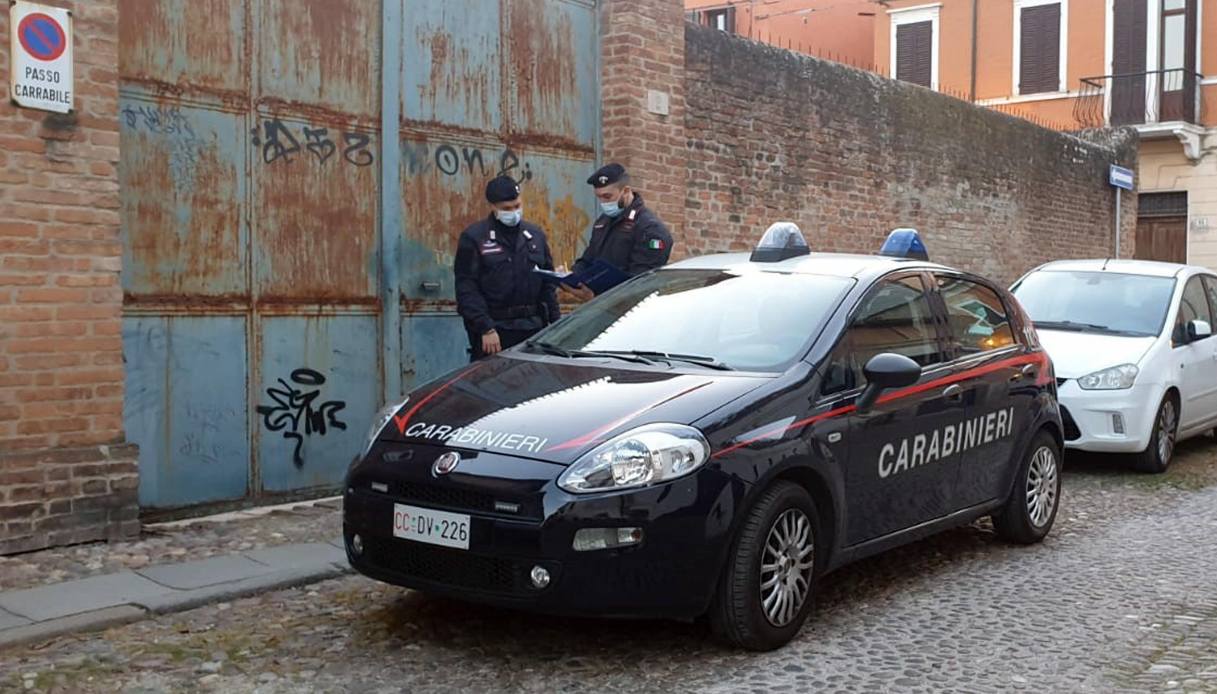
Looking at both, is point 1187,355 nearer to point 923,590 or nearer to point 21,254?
point 923,590

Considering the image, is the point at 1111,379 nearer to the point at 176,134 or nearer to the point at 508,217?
the point at 508,217

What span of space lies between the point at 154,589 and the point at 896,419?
3.33 m

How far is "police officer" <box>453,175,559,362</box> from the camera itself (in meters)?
7.54

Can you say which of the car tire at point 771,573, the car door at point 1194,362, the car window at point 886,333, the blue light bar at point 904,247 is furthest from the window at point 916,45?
the car tire at point 771,573

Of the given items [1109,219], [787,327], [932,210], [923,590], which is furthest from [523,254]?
[1109,219]

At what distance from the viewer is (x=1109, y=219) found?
65.5ft

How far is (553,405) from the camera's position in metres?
4.87

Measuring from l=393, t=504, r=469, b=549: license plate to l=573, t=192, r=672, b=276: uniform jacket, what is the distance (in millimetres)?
3440

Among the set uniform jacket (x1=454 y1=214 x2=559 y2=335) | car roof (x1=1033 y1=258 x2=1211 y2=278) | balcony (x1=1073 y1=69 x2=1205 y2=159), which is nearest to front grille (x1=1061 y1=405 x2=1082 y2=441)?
car roof (x1=1033 y1=258 x2=1211 y2=278)

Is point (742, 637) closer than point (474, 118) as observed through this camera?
Yes

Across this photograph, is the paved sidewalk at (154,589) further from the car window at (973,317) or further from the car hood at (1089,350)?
the car hood at (1089,350)

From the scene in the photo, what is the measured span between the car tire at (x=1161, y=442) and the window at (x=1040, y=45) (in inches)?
816

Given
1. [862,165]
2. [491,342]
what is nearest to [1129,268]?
[862,165]

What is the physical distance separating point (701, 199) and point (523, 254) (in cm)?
364
